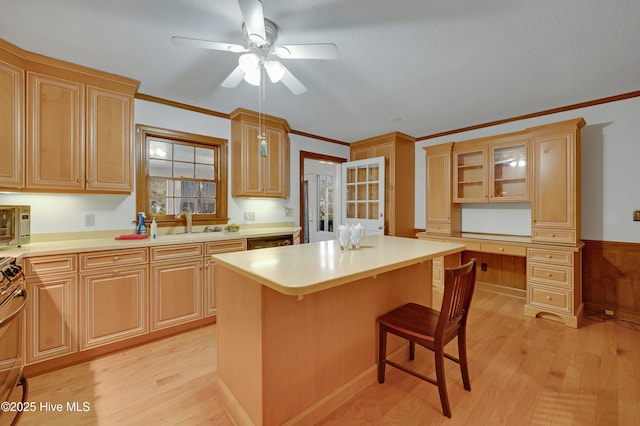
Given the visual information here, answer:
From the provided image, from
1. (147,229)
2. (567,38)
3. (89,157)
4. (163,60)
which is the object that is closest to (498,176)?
(567,38)

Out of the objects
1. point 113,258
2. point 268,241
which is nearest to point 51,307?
point 113,258

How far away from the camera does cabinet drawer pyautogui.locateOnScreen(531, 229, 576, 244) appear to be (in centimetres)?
296

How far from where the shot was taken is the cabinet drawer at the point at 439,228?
158 inches

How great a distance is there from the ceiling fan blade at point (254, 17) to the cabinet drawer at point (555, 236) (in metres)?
3.51

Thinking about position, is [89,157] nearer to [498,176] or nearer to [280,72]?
[280,72]

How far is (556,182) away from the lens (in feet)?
9.96

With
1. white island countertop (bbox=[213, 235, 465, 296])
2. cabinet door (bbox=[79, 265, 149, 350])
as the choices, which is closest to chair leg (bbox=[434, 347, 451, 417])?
white island countertop (bbox=[213, 235, 465, 296])

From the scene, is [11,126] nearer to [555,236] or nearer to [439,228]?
[439,228]

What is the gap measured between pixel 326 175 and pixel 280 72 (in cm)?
420

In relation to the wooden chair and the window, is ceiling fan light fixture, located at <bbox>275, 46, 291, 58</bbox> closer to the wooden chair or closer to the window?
the wooden chair

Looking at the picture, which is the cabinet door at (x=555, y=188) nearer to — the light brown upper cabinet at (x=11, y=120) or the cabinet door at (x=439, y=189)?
the cabinet door at (x=439, y=189)

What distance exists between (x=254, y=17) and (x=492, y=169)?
3480 mm

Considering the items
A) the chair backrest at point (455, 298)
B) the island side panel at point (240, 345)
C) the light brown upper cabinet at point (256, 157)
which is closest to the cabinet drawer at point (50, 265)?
the island side panel at point (240, 345)

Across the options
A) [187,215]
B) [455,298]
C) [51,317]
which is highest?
[187,215]
